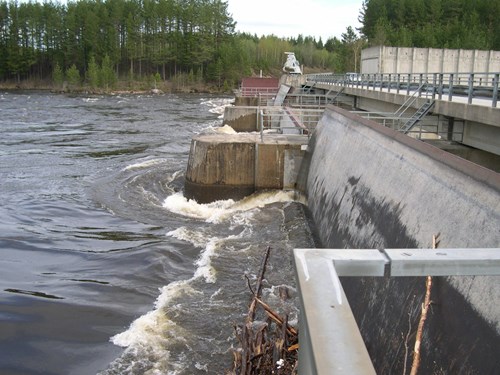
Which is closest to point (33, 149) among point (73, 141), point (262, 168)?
point (73, 141)

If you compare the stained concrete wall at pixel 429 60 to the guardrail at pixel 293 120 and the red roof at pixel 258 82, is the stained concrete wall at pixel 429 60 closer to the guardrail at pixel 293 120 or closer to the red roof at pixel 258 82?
the red roof at pixel 258 82

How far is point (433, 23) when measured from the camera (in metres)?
108

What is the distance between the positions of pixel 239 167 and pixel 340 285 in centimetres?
1618

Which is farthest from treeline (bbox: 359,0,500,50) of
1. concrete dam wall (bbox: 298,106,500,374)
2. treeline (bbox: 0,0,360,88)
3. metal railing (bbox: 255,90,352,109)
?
concrete dam wall (bbox: 298,106,500,374)

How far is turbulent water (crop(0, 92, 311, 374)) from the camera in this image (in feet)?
27.2

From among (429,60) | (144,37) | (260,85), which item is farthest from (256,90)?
(144,37)

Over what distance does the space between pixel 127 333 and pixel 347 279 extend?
3.86m

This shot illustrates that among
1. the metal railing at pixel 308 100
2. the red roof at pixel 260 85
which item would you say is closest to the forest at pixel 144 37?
the red roof at pixel 260 85

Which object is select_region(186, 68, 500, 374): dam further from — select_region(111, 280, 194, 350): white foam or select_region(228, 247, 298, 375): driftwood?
select_region(111, 280, 194, 350): white foam

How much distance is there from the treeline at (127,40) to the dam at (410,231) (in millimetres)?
102831

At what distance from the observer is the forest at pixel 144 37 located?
356 feet

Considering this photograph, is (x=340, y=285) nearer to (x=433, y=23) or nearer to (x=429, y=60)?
(x=429, y=60)

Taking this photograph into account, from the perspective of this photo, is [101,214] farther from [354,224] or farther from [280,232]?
[354,224]

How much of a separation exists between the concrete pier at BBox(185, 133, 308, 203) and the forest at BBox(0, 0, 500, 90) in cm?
8947
